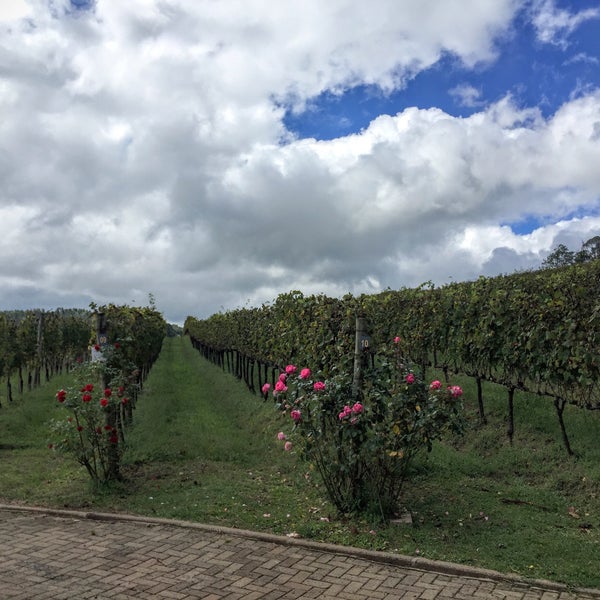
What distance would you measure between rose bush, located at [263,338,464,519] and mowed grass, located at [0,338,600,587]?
357 mm

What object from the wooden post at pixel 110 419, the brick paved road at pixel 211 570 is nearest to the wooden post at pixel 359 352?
the brick paved road at pixel 211 570

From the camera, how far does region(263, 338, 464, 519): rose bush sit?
5801 mm

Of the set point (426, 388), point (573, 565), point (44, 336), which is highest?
point (44, 336)

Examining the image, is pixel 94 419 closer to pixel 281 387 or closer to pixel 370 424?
pixel 281 387

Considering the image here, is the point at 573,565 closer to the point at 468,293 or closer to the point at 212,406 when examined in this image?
the point at 468,293

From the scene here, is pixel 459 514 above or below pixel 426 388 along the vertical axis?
below

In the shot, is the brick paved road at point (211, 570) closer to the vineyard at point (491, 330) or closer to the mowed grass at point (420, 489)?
the mowed grass at point (420, 489)

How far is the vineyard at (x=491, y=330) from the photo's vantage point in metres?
7.60

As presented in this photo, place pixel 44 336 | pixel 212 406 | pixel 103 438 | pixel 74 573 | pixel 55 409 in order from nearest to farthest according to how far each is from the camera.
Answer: pixel 74 573
pixel 103 438
pixel 55 409
pixel 212 406
pixel 44 336

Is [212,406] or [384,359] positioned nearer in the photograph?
[384,359]

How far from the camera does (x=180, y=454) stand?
30.6 feet

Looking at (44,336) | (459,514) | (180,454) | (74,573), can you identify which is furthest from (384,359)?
(44,336)

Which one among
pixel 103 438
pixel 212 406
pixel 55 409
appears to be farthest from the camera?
pixel 212 406

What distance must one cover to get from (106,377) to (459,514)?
199 inches
